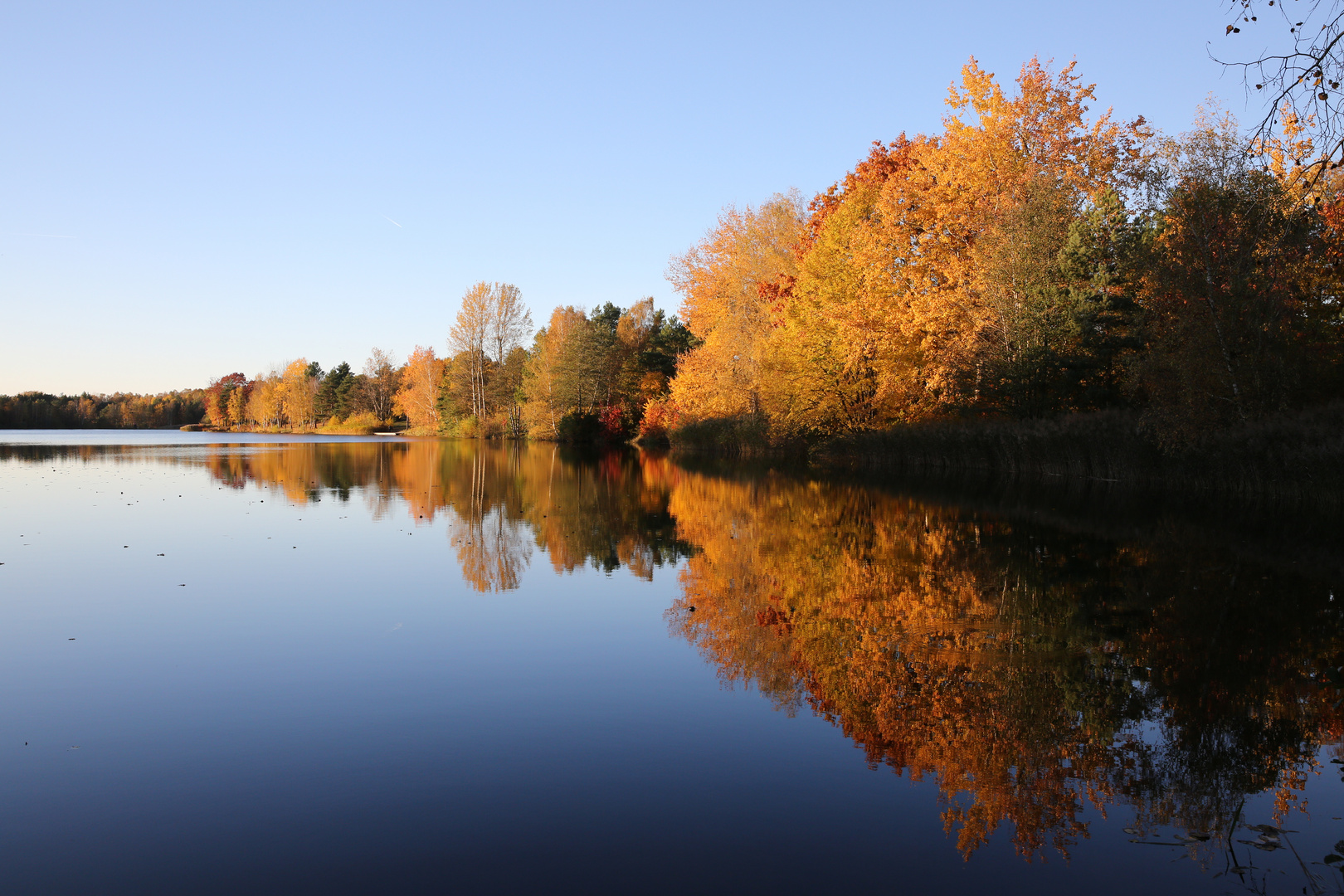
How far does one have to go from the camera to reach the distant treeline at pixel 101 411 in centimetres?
11288

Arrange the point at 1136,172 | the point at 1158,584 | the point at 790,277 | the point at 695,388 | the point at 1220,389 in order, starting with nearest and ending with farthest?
the point at 1158,584
the point at 1220,389
the point at 1136,172
the point at 790,277
the point at 695,388

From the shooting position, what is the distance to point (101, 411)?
123m

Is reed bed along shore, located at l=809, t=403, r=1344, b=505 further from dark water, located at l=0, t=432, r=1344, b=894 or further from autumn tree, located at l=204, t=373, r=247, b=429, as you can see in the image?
autumn tree, located at l=204, t=373, r=247, b=429

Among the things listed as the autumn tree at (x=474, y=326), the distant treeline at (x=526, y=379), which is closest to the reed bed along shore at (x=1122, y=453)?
the distant treeline at (x=526, y=379)

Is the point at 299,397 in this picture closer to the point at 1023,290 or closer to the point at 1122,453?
the point at 1023,290

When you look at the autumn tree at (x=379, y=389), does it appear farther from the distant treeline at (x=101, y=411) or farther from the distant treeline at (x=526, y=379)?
the distant treeline at (x=101, y=411)

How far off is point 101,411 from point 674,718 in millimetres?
144395

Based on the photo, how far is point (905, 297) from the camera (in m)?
29.8

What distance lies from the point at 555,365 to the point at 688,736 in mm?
59357

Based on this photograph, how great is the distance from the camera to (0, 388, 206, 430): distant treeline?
113 m

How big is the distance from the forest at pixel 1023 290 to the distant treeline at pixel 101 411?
335 feet

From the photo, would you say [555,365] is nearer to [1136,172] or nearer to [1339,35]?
[1136,172]

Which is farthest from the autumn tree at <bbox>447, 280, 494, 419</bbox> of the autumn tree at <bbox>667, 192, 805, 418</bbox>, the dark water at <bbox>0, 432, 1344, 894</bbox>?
the dark water at <bbox>0, 432, 1344, 894</bbox>

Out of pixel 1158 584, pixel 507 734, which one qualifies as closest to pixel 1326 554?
pixel 1158 584
